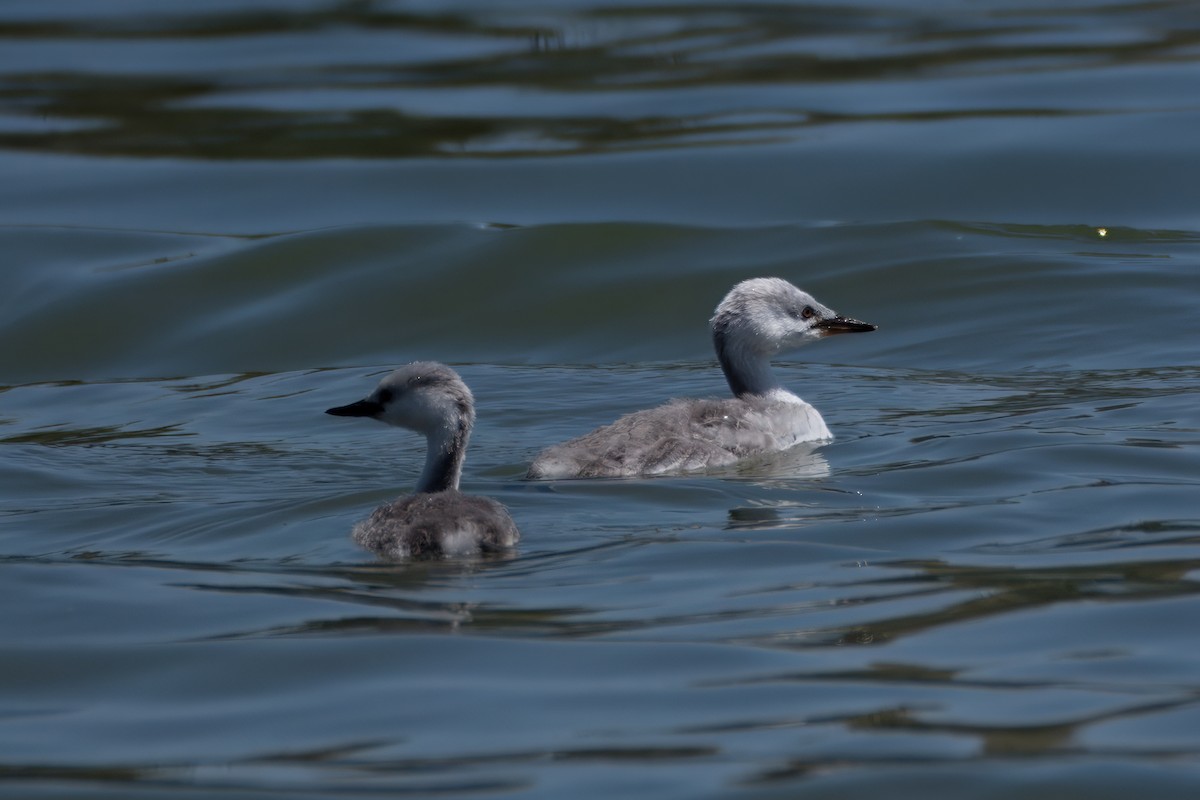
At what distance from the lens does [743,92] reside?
1948 centimetres

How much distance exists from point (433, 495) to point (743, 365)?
123 inches

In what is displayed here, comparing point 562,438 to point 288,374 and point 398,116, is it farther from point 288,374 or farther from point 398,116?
point 398,116

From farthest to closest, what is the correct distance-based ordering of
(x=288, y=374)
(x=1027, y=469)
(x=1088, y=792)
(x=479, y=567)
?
(x=288, y=374)
(x=1027, y=469)
(x=479, y=567)
(x=1088, y=792)

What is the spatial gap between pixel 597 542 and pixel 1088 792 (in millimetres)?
3188

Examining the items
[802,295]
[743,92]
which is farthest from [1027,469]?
[743,92]

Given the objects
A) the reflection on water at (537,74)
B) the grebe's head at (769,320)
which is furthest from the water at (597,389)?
the grebe's head at (769,320)

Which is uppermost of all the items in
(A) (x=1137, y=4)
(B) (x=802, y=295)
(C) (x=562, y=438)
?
→ (A) (x=1137, y=4)

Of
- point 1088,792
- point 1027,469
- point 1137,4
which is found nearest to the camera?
point 1088,792

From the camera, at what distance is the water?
19.8 ft

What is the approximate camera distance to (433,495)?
27.5 feet

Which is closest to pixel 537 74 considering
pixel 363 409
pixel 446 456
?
pixel 363 409

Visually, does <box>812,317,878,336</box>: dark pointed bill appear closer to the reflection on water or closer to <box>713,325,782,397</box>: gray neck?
<box>713,325,782,397</box>: gray neck

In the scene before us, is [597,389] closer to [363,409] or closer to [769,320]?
[769,320]

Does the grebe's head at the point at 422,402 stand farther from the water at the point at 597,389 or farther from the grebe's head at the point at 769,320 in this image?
the grebe's head at the point at 769,320
